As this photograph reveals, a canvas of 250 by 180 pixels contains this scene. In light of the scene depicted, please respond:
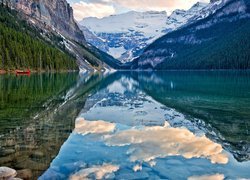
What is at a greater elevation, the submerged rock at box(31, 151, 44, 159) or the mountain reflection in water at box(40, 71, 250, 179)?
the submerged rock at box(31, 151, 44, 159)

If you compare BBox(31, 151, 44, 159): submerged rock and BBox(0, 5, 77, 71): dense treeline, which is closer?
BBox(31, 151, 44, 159): submerged rock

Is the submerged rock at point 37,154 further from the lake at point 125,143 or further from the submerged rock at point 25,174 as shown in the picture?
the submerged rock at point 25,174

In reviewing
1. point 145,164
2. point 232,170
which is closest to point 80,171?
point 145,164

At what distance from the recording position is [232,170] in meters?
17.9

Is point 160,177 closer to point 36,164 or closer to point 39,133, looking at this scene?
point 36,164

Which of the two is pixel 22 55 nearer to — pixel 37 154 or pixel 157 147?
pixel 157 147

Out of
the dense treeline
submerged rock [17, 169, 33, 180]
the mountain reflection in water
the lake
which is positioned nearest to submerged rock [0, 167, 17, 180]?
submerged rock [17, 169, 33, 180]

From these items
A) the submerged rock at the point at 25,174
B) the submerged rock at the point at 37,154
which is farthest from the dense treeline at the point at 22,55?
the submerged rock at the point at 25,174

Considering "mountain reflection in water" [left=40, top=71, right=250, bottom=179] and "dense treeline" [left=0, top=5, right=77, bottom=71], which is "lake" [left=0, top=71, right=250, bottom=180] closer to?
"mountain reflection in water" [left=40, top=71, right=250, bottom=179]

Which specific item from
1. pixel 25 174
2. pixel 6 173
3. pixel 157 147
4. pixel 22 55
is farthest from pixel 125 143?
pixel 22 55

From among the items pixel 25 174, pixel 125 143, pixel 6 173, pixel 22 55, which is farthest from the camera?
pixel 22 55

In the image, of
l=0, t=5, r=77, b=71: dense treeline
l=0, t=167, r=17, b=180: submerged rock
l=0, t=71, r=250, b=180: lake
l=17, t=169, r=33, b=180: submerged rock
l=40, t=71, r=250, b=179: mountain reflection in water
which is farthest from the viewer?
l=0, t=5, r=77, b=71: dense treeline

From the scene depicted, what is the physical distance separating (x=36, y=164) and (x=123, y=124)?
1466 cm

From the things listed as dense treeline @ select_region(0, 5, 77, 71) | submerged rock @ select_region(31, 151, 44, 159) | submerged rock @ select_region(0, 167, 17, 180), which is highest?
dense treeline @ select_region(0, 5, 77, 71)
